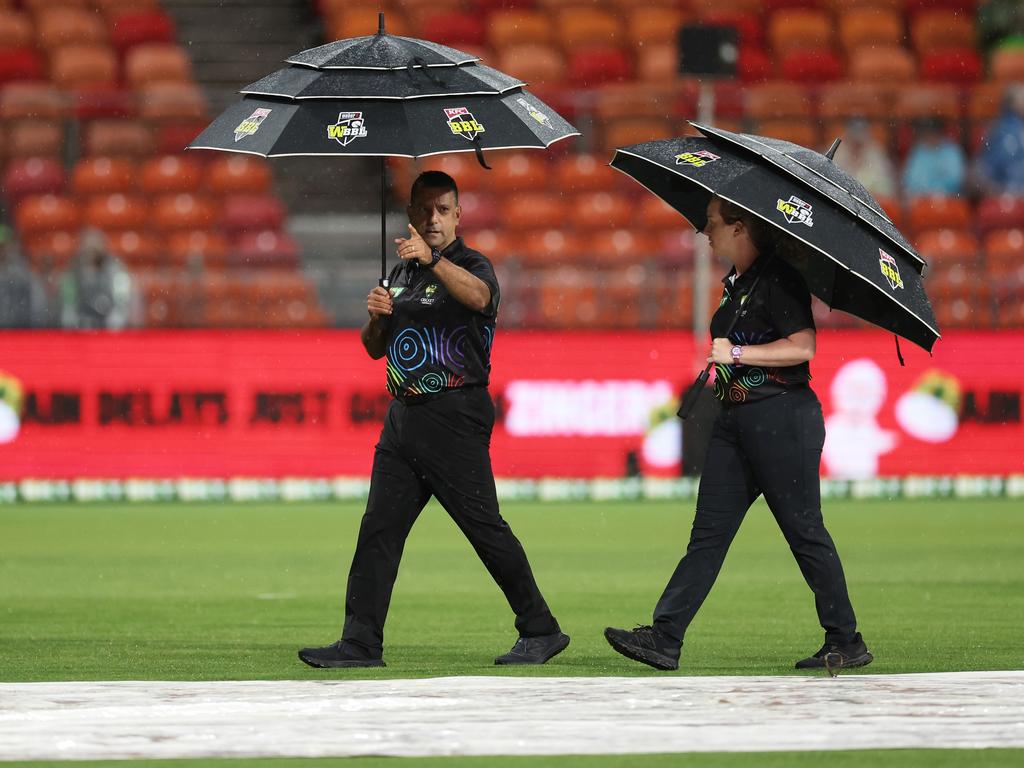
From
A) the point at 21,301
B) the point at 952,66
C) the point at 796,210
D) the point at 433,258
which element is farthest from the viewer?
the point at 952,66

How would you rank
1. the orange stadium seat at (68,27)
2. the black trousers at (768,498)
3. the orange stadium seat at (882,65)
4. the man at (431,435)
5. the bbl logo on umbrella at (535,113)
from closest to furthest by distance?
the black trousers at (768,498), the man at (431,435), the bbl logo on umbrella at (535,113), the orange stadium seat at (882,65), the orange stadium seat at (68,27)

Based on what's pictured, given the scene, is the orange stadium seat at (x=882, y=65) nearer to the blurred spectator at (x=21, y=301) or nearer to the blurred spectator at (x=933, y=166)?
the blurred spectator at (x=933, y=166)

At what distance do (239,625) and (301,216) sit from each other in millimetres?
13868

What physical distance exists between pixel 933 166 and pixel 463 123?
1534 cm

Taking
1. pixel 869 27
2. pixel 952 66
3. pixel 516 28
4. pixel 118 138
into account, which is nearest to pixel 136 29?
pixel 118 138

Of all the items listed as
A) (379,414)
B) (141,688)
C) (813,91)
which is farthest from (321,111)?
(813,91)

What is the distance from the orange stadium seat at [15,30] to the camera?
2453cm

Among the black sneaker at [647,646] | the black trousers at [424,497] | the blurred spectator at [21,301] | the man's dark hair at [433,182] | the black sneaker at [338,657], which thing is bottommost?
the black sneaker at [338,657]

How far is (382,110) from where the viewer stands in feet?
25.1

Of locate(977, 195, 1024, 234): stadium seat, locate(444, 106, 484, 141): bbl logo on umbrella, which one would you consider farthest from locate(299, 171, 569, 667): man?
locate(977, 195, 1024, 234): stadium seat

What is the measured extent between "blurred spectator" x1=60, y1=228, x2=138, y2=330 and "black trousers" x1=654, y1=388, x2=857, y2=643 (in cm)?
1117

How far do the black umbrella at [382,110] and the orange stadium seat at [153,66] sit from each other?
1673cm

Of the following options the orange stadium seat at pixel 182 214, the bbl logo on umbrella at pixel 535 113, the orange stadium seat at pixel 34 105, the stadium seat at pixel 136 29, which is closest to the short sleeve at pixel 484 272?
the bbl logo on umbrella at pixel 535 113

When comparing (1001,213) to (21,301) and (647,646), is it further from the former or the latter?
(647,646)
